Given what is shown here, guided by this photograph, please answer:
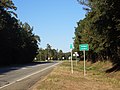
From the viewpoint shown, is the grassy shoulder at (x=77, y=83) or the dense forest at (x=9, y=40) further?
the dense forest at (x=9, y=40)

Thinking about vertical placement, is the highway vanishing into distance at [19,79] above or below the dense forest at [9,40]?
below

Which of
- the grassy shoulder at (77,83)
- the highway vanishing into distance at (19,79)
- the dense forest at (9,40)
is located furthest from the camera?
the dense forest at (9,40)

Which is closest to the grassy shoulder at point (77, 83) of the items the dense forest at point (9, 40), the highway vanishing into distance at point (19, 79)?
the highway vanishing into distance at point (19, 79)

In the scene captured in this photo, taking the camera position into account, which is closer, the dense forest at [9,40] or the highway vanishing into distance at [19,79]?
the highway vanishing into distance at [19,79]

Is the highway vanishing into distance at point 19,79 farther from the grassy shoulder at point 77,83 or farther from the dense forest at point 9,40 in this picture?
the dense forest at point 9,40

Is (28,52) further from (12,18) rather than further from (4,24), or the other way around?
(4,24)

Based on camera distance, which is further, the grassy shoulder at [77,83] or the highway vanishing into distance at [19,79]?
the highway vanishing into distance at [19,79]

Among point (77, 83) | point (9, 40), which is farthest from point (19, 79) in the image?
point (9, 40)

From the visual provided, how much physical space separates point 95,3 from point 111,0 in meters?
1.42

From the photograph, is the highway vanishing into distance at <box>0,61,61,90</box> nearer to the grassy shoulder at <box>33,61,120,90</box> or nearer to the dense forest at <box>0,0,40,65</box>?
the grassy shoulder at <box>33,61,120,90</box>

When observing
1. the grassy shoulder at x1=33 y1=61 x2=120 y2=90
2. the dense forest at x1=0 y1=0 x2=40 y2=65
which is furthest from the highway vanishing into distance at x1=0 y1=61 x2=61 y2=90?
the dense forest at x1=0 y1=0 x2=40 y2=65

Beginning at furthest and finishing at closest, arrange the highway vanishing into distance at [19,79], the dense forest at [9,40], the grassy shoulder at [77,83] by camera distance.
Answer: the dense forest at [9,40], the highway vanishing into distance at [19,79], the grassy shoulder at [77,83]

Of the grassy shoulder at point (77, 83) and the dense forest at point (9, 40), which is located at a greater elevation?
the dense forest at point (9, 40)

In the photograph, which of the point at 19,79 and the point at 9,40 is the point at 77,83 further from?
the point at 9,40
